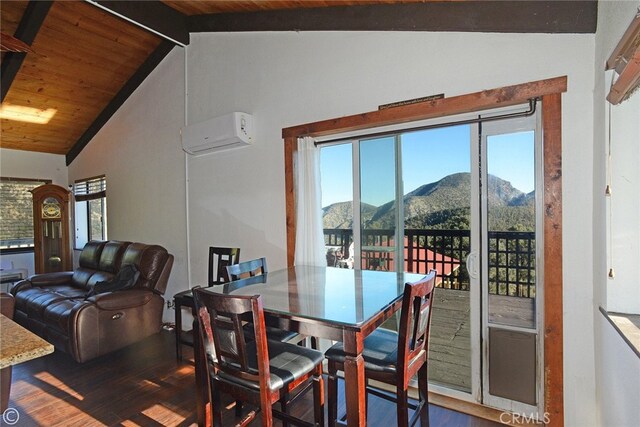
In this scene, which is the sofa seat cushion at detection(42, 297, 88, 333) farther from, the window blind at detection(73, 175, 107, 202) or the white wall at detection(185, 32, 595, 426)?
the window blind at detection(73, 175, 107, 202)

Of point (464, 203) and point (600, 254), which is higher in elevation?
point (464, 203)

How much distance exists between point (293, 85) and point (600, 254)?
99.4 inches

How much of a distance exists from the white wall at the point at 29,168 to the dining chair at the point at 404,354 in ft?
19.7

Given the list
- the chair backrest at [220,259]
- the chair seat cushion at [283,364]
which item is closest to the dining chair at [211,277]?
the chair backrest at [220,259]

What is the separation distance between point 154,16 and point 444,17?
9.67 ft

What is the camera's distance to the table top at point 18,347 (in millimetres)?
959

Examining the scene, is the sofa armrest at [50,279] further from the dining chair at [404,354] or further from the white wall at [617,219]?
the white wall at [617,219]

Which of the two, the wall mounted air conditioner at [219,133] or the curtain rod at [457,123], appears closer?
the curtain rod at [457,123]

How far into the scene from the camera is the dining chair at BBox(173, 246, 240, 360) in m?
3.08

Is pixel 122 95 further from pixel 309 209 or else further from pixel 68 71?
pixel 309 209

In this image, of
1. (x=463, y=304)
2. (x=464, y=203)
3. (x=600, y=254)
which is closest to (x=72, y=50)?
(x=464, y=203)

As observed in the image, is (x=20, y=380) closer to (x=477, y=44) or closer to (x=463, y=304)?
(x=463, y=304)

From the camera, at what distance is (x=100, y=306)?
10.2ft

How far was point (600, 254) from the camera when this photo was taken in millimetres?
1684
